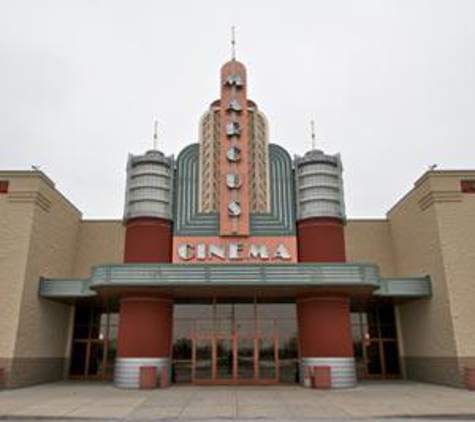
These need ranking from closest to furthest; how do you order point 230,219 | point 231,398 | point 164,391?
1. point 231,398
2. point 164,391
3. point 230,219

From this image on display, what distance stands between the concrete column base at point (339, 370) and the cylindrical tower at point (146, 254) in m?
8.05

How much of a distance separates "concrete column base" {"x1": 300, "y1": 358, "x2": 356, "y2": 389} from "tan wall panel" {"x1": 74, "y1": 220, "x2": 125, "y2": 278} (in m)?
14.7

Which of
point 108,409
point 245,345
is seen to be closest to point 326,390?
point 245,345

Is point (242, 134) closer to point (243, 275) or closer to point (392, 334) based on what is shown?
point (243, 275)

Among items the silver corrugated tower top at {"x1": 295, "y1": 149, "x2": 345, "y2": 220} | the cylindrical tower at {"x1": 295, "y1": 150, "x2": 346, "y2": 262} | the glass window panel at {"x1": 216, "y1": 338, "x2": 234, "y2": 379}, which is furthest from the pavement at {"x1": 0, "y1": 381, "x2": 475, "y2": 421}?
the silver corrugated tower top at {"x1": 295, "y1": 149, "x2": 345, "y2": 220}

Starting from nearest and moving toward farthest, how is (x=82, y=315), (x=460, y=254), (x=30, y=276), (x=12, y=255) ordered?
(x=460, y=254) → (x=12, y=255) → (x=30, y=276) → (x=82, y=315)

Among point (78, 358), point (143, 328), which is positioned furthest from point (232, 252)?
point (78, 358)

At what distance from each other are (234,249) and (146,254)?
4885 millimetres

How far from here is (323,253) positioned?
974 inches

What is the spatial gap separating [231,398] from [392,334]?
14.7 meters

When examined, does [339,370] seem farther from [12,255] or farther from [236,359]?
[12,255]

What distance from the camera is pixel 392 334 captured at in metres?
29.5

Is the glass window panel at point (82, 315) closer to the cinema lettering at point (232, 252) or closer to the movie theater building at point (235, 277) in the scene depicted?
the movie theater building at point (235, 277)

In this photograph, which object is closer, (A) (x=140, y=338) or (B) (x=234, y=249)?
(A) (x=140, y=338)
